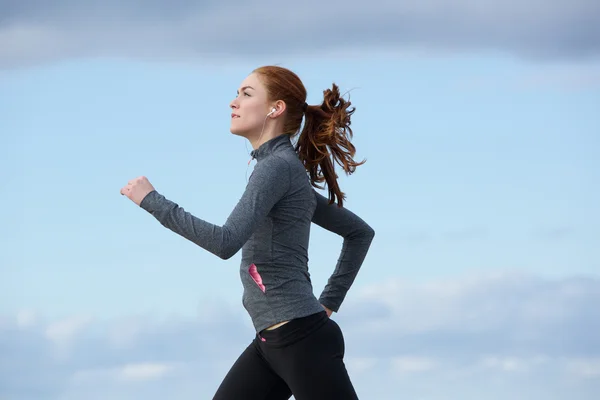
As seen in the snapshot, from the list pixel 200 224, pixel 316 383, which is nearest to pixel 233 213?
pixel 200 224

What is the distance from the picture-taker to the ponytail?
438 cm

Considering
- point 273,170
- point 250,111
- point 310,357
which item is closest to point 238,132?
point 250,111

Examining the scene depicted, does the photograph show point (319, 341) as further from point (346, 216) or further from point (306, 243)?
point (346, 216)

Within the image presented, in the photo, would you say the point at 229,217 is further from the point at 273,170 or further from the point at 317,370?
the point at 317,370

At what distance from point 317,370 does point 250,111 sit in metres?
1.16

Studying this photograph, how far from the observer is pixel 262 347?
4.16 m

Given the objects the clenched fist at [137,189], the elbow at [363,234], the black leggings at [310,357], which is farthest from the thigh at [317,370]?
the clenched fist at [137,189]

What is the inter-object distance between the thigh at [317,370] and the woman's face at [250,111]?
0.93m

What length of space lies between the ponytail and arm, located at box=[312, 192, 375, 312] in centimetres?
31

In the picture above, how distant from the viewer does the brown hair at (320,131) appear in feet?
14.1

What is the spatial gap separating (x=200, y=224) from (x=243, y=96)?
777 millimetres

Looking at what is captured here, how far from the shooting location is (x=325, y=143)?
438 cm

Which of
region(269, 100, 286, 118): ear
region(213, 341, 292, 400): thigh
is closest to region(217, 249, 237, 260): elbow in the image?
region(213, 341, 292, 400): thigh

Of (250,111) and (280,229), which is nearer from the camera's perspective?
(280,229)
